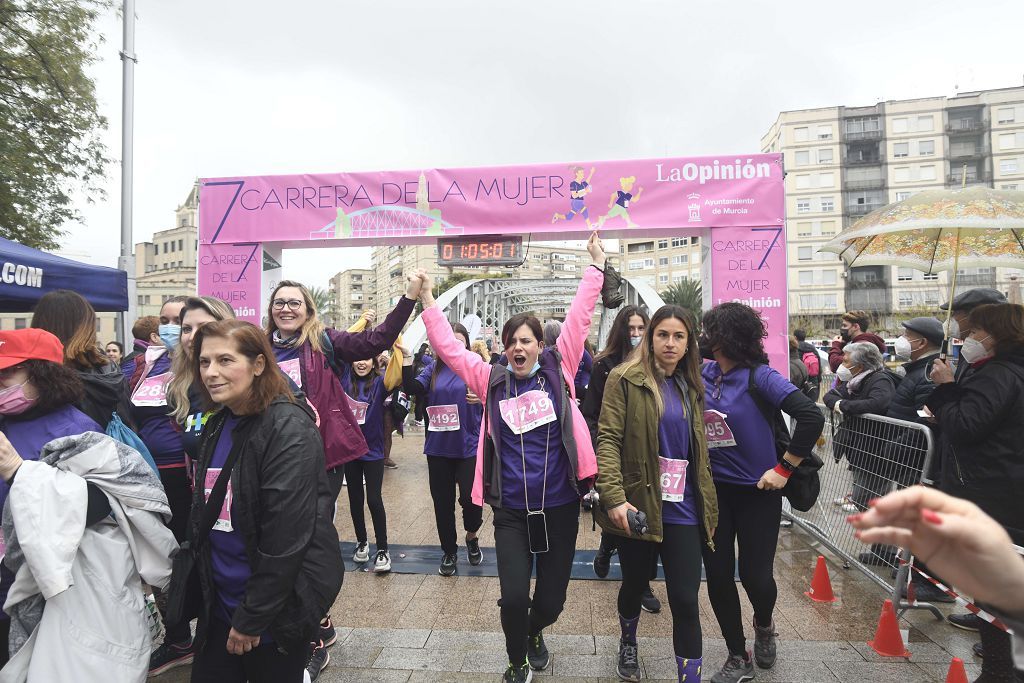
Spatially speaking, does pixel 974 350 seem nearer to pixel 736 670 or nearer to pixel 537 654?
pixel 736 670

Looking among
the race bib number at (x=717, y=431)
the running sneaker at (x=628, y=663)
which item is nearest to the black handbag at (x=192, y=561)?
the running sneaker at (x=628, y=663)

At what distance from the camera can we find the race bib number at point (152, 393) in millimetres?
3227

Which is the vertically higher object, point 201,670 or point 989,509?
point 989,509

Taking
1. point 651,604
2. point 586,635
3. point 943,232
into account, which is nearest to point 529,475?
point 586,635

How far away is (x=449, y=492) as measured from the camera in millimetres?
4734


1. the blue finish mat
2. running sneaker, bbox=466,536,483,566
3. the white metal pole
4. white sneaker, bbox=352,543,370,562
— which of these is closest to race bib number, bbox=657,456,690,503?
the blue finish mat

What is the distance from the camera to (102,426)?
2.80 m

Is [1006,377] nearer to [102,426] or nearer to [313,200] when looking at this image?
[102,426]

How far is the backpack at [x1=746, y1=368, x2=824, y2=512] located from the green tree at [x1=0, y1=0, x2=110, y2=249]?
11.5m

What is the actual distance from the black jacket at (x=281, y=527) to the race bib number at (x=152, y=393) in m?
1.29

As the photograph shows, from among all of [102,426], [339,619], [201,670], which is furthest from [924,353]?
[102,426]

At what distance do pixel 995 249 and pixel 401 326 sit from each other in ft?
14.9

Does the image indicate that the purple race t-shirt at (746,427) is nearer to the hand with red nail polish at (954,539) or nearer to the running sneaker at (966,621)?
the running sneaker at (966,621)

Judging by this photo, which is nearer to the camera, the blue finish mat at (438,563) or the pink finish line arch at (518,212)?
the blue finish mat at (438,563)
